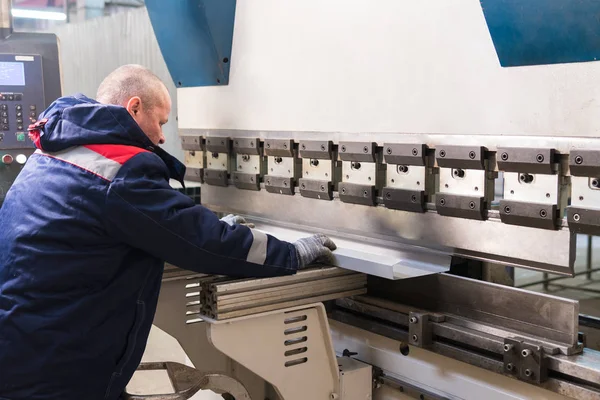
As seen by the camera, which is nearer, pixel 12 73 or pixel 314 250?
pixel 314 250

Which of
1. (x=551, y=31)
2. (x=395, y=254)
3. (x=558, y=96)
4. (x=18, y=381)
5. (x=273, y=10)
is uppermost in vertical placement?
(x=273, y=10)

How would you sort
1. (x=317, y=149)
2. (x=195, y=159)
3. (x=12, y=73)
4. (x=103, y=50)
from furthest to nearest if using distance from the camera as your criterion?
1. (x=103, y=50)
2. (x=12, y=73)
3. (x=195, y=159)
4. (x=317, y=149)

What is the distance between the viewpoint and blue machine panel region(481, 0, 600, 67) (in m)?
1.34

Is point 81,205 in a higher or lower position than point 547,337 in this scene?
higher

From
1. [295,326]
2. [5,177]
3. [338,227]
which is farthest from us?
[5,177]

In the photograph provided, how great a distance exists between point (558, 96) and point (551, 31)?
0.14 m

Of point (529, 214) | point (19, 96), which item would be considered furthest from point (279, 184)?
point (19, 96)

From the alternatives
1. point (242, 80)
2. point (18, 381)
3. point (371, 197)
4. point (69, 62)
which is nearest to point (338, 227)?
point (371, 197)

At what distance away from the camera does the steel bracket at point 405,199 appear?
5.78ft

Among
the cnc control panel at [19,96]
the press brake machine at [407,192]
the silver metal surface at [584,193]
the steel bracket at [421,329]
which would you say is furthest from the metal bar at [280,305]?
the cnc control panel at [19,96]

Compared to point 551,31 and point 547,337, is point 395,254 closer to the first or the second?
point 547,337

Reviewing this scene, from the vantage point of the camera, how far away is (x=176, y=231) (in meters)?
1.60

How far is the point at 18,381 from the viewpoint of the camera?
1.59 m

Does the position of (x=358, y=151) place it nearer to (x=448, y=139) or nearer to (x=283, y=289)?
(x=448, y=139)
